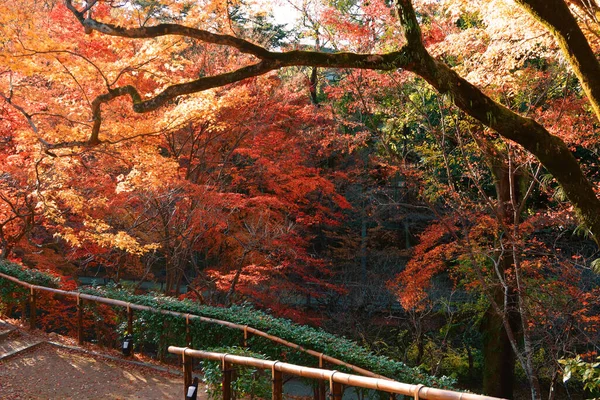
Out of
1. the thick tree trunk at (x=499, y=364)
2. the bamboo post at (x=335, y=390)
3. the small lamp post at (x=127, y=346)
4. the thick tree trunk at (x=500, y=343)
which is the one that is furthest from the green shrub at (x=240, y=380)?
the thick tree trunk at (x=499, y=364)

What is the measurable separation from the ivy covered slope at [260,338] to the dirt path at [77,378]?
2.70ft

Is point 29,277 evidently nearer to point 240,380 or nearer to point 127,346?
point 127,346

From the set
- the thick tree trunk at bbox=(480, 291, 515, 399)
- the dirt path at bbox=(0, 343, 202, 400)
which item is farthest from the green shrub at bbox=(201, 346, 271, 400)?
the thick tree trunk at bbox=(480, 291, 515, 399)

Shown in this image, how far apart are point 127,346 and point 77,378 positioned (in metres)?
0.88

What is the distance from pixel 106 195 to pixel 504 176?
8.34 m

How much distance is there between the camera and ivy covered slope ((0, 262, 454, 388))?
7535 mm

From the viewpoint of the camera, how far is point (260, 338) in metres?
7.94

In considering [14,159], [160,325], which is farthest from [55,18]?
[160,325]

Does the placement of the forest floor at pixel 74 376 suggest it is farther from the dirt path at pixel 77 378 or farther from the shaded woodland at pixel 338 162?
the shaded woodland at pixel 338 162

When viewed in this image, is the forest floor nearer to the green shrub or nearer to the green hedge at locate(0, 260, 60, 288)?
the green shrub

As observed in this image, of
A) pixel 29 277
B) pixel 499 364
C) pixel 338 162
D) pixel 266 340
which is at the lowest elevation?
pixel 499 364

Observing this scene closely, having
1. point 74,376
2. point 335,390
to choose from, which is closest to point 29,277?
point 74,376

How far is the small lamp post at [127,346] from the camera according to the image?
7965 millimetres

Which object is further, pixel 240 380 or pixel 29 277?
pixel 29 277
